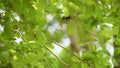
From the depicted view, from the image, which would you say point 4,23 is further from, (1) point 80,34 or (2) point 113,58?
(2) point 113,58

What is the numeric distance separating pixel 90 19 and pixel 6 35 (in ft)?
2.27

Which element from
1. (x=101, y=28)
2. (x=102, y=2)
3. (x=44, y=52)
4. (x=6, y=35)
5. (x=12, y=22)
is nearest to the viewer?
(x=6, y=35)

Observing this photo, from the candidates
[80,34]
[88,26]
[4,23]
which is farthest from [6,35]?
[88,26]

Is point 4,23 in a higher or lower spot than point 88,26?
higher

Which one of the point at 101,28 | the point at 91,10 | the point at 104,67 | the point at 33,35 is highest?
the point at 91,10

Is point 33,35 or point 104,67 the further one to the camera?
point 104,67

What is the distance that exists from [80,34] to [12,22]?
16.6 inches

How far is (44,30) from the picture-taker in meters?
2.18

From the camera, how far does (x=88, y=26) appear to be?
2.20 metres

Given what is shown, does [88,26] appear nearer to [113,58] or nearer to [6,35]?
[113,58]

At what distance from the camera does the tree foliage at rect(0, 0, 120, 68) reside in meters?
1.82

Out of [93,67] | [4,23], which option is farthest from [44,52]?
[4,23]

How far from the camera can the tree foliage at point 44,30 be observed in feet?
5.96

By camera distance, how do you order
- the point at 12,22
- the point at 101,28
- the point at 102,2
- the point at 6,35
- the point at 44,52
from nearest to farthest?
the point at 6,35 < the point at 12,22 < the point at 102,2 < the point at 44,52 < the point at 101,28
